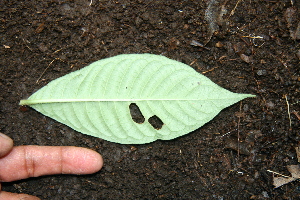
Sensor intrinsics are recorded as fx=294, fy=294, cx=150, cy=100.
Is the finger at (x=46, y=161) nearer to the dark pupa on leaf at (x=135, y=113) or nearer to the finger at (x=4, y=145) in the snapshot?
the finger at (x=4, y=145)

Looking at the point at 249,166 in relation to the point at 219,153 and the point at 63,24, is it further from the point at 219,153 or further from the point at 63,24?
the point at 63,24

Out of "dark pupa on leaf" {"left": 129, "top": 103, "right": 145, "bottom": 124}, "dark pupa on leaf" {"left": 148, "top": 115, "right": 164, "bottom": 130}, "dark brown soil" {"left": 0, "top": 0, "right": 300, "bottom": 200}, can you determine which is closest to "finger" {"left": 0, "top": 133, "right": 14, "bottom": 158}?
"dark brown soil" {"left": 0, "top": 0, "right": 300, "bottom": 200}

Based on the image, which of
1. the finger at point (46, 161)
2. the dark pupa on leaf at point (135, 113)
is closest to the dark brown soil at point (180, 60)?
the finger at point (46, 161)

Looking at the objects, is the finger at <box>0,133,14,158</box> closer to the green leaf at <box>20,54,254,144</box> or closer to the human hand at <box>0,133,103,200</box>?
the human hand at <box>0,133,103,200</box>

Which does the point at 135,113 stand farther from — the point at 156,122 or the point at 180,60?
the point at 180,60

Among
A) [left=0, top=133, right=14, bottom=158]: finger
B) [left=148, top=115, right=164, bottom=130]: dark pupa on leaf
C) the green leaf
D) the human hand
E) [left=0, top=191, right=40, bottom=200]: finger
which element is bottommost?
[left=0, top=191, right=40, bottom=200]: finger

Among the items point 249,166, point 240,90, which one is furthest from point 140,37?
point 249,166

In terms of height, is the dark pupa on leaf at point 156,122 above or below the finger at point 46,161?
above
